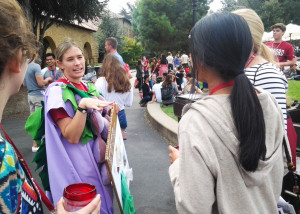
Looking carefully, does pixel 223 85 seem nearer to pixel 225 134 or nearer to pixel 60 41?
pixel 225 134

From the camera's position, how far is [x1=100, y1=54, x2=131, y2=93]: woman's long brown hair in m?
4.27

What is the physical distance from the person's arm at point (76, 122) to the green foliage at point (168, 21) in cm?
3605

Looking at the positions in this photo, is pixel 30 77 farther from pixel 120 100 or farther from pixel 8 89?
pixel 8 89

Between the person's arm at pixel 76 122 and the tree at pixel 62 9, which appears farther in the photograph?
the tree at pixel 62 9

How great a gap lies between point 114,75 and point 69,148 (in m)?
2.49

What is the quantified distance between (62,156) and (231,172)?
1.27 metres

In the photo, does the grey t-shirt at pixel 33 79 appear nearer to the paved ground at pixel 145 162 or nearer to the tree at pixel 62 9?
the paved ground at pixel 145 162

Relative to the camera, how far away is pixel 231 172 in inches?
43.3

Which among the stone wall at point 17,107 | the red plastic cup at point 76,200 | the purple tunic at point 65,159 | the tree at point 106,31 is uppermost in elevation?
the tree at point 106,31

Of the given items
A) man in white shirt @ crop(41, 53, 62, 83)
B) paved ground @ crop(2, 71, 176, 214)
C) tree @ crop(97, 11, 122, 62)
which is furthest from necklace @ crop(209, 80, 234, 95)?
tree @ crop(97, 11, 122, 62)

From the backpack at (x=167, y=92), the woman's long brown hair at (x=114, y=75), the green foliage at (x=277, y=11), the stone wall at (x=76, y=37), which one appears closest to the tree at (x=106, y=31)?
the stone wall at (x=76, y=37)

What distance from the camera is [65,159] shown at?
190 centimetres

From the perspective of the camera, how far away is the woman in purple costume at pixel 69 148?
1857 millimetres

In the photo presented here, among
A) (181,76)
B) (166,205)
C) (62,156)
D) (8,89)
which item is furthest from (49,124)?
(181,76)
